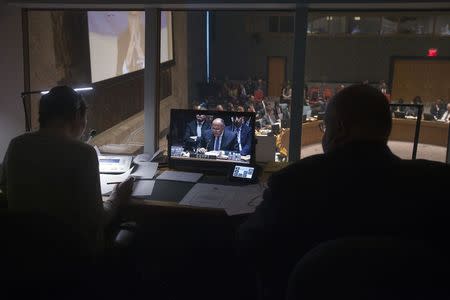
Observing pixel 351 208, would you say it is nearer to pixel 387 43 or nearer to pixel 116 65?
pixel 116 65

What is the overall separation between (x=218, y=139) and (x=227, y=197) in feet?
1.53

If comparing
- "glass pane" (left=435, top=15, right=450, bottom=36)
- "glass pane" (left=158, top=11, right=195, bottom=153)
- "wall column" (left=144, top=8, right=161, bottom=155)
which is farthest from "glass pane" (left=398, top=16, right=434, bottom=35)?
"wall column" (left=144, top=8, right=161, bottom=155)

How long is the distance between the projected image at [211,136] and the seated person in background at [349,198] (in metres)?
1.24

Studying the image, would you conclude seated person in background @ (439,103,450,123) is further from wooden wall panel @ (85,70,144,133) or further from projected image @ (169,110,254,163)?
projected image @ (169,110,254,163)

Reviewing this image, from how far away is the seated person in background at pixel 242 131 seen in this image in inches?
110

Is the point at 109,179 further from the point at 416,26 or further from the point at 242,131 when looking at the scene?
the point at 416,26

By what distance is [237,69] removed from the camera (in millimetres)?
10227

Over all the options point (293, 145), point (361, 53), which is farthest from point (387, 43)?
point (293, 145)

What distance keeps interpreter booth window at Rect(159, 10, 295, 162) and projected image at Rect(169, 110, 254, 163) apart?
28mm

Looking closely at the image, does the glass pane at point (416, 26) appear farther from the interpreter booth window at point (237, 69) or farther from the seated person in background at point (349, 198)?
the seated person in background at point (349, 198)

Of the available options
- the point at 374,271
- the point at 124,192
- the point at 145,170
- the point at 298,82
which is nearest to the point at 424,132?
the point at 298,82

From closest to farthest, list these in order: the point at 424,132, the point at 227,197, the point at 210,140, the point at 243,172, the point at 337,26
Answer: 1. the point at 227,197
2. the point at 243,172
3. the point at 210,140
4. the point at 424,132
5. the point at 337,26

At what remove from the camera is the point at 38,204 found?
1.94 m

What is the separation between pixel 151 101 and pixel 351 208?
2128 mm
